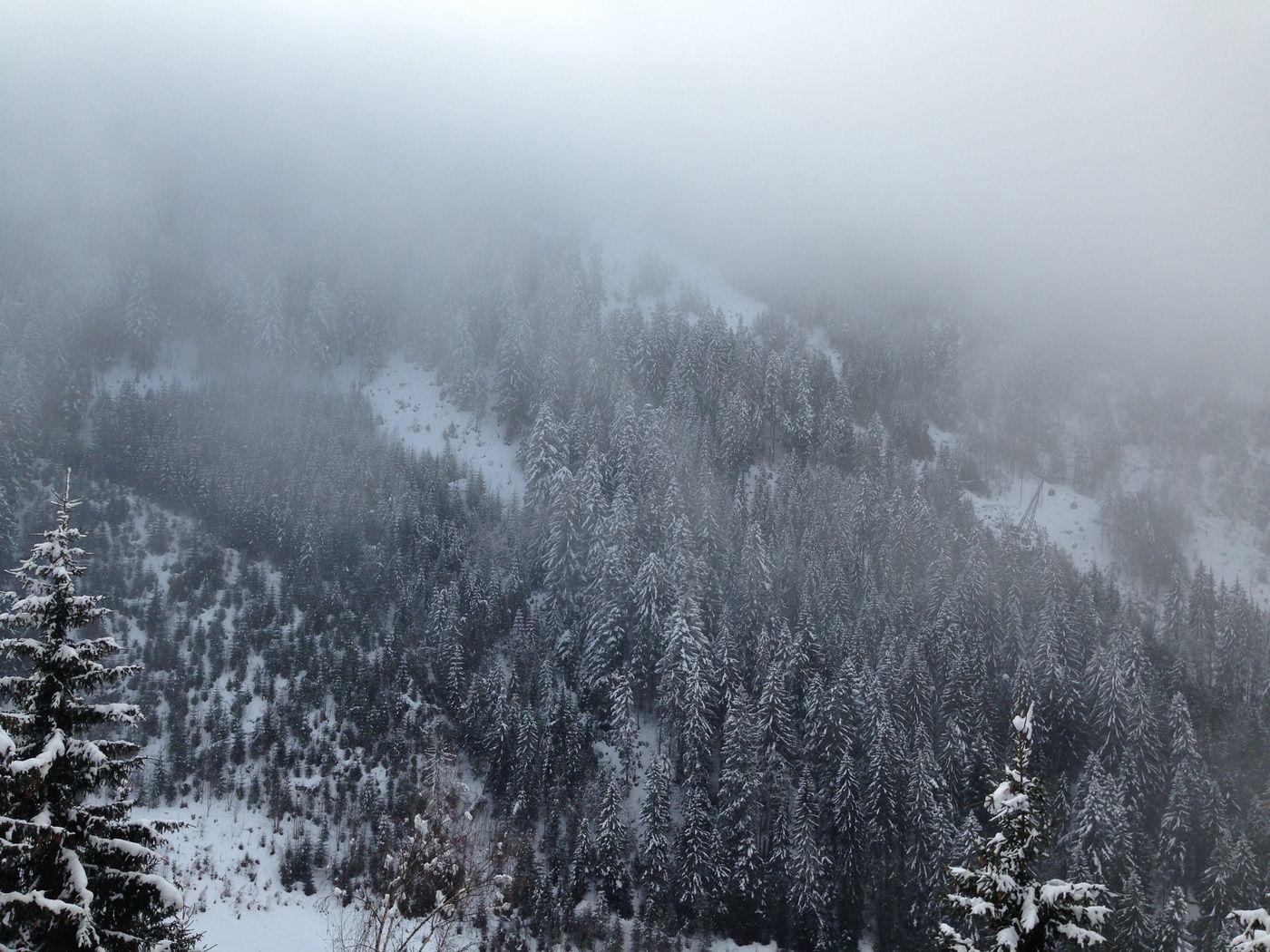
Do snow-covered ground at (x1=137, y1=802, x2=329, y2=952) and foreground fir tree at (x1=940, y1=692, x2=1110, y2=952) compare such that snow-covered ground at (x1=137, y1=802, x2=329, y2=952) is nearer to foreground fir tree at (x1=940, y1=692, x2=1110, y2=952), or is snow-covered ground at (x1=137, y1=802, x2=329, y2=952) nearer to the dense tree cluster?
the dense tree cluster

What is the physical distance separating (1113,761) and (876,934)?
24.9 metres

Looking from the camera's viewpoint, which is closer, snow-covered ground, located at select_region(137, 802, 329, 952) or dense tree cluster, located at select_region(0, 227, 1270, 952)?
snow-covered ground, located at select_region(137, 802, 329, 952)

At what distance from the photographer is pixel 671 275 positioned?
15850cm

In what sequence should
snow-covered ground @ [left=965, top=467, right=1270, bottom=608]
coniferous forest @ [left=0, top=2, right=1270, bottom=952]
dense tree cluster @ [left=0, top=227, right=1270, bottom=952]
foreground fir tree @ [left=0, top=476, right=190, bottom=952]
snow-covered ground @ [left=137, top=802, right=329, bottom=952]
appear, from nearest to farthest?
foreground fir tree @ [left=0, top=476, right=190, bottom=952]
coniferous forest @ [left=0, top=2, right=1270, bottom=952]
snow-covered ground @ [left=137, top=802, right=329, bottom=952]
dense tree cluster @ [left=0, top=227, right=1270, bottom=952]
snow-covered ground @ [left=965, top=467, right=1270, bottom=608]

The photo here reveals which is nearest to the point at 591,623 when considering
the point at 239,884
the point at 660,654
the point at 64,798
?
the point at 660,654

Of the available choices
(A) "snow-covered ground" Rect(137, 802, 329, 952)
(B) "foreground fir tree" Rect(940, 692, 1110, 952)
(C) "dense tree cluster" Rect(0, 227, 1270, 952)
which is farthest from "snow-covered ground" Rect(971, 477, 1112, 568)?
(B) "foreground fir tree" Rect(940, 692, 1110, 952)

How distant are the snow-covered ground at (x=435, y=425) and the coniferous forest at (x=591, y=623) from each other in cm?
95

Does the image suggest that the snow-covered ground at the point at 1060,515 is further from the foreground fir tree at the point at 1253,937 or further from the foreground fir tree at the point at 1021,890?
the foreground fir tree at the point at 1253,937

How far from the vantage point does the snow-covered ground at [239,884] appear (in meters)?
43.0

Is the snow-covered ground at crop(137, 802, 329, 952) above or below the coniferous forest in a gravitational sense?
below

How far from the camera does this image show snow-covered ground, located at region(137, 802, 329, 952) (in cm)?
4300

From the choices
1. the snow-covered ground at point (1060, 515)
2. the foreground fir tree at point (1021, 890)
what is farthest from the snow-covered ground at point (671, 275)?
the foreground fir tree at point (1021, 890)

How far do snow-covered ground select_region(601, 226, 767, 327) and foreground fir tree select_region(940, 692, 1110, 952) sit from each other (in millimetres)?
130377

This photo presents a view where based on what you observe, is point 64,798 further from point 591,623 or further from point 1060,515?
point 1060,515
